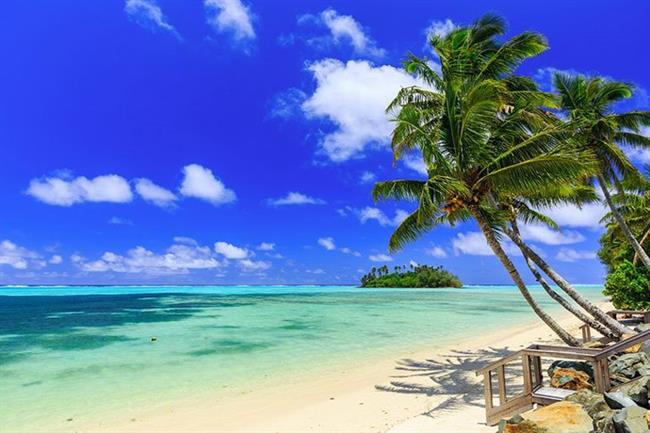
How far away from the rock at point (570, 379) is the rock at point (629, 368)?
0.32 m

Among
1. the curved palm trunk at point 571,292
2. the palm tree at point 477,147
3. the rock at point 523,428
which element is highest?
the palm tree at point 477,147

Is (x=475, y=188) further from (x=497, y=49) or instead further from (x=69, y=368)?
(x=69, y=368)

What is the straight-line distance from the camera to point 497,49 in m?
11.3

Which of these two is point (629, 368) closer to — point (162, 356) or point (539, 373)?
point (539, 373)

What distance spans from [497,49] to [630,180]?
5919 mm

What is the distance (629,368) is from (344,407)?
4643 millimetres

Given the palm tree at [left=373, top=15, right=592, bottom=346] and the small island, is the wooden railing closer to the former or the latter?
the palm tree at [left=373, top=15, right=592, bottom=346]

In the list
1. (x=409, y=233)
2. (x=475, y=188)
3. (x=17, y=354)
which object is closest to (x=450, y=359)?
(x=409, y=233)

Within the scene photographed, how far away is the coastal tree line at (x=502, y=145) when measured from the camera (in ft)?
26.1

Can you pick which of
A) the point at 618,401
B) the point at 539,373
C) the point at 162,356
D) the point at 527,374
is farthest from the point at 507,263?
the point at 162,356

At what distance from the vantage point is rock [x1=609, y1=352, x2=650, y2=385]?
5452 mm

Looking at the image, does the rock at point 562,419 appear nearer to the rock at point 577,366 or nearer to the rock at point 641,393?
the rock at point 641,393

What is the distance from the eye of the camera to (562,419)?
13.9 feet

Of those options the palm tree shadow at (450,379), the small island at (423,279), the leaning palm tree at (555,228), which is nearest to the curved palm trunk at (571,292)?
the leaning palm tree at (555,228)
